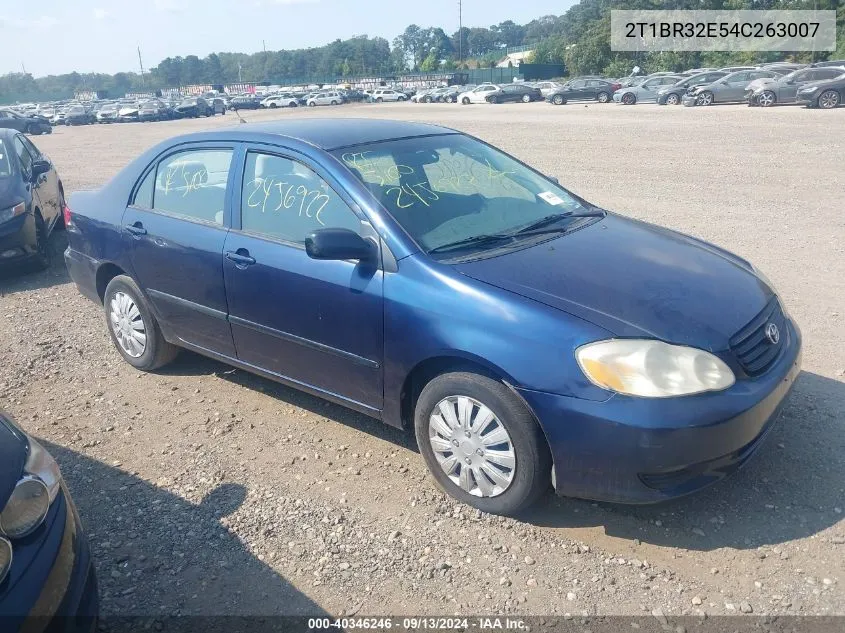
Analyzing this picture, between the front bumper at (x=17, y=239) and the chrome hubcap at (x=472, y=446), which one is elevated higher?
the front bumper at (x=17, y=239)

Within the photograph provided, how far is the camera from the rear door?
4387mm

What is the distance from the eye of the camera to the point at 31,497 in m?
2.51

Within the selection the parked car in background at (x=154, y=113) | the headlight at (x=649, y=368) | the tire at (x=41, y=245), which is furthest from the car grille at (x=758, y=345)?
the parked car in background at (x=154, y=113)

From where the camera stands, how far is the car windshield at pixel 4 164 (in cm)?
817

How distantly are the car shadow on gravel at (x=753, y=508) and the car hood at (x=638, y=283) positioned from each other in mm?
819

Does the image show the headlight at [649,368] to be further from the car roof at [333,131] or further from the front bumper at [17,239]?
the front bumper at [17,239]

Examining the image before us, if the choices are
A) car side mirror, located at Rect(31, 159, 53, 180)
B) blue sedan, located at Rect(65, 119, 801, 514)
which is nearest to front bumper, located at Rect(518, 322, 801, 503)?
blue sedan, located at Rect(65, 119, 801, 514)

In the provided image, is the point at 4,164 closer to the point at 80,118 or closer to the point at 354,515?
the point at 354,515

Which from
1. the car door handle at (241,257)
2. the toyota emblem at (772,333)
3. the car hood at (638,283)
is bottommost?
the toyota emblem at (772,333)

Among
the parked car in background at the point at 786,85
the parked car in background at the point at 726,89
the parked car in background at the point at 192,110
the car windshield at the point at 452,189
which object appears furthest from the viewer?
the parked car in background at the point at 192,110

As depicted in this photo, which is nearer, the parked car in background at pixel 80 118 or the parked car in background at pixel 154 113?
the parked car in background at pixel 154 113

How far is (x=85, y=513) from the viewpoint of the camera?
3.63 meters

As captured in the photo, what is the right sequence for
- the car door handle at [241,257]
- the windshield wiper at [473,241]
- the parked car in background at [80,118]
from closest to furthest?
the windshield wiper at [473,241] → the car door handle at [241,257] → the parked car in background at [80,118]

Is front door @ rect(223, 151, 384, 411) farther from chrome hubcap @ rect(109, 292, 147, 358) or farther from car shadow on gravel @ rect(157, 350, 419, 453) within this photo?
chrome hubcap @ rect(109, 292, 147, 358)
